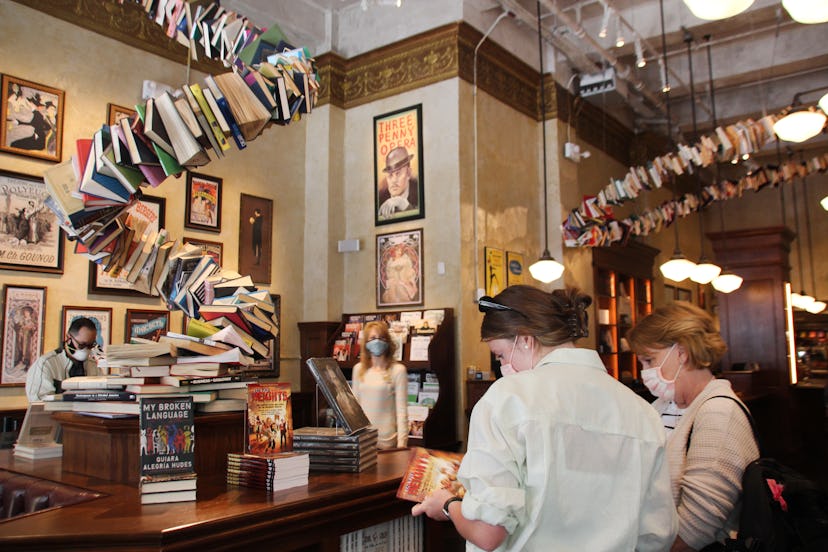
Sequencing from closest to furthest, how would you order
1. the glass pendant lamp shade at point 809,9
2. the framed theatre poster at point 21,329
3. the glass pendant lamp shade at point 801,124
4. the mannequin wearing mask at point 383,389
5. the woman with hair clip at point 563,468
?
the woman with hair clip at point 563,468, the glass pendant lamp shade at point 809,9, the mannequin wearing mask at point 383,389, the framed theatre poster at point 21,329, the glass pendant lamp shade at point 801,124

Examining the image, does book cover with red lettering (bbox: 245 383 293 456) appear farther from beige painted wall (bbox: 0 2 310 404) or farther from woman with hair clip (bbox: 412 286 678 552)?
beige painted wall (bbox: 0 2 310 404)

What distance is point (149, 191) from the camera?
6492 millimetres

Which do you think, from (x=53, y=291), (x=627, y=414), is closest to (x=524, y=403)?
(x=627, y=414)

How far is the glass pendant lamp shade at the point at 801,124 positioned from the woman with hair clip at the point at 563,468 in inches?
232

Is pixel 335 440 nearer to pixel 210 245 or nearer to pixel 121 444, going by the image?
pixel 121 444

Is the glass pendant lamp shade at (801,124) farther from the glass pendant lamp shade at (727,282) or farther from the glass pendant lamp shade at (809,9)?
the glass pendant lamp shade at (809,9)

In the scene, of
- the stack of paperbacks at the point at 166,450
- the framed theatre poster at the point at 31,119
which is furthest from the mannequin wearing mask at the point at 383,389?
the stack of paperbacks at the point at 166,450

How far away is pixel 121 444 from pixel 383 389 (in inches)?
127

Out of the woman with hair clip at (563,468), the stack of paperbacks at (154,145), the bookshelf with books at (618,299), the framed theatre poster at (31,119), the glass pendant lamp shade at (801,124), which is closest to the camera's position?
the woman with hair clip at (563,468)

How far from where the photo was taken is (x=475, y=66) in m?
7.43

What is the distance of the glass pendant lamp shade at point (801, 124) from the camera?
21.2 feet

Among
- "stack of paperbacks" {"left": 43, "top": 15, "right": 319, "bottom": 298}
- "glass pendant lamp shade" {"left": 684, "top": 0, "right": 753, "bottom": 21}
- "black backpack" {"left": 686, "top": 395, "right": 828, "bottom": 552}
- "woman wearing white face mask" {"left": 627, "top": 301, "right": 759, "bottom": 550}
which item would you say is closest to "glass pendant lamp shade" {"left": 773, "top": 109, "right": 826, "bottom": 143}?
"glass pendant lamp shade" {"left": 684, "top": 0, "right": 753, "bottom": 21}

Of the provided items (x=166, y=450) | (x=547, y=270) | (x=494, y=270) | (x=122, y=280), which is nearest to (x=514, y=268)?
(x=494, y=270)

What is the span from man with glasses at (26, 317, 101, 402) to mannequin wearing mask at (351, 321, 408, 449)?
192 centimetres
